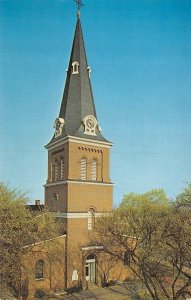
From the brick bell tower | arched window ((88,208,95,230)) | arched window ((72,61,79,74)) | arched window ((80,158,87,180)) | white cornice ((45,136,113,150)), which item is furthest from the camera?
arched window ((72,61,79,74))

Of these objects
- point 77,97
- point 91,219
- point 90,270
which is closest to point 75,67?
point 77,97

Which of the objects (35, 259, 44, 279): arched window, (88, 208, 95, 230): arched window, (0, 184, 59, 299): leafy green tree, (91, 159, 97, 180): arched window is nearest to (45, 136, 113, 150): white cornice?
(91, 159, 97, 180): arched window

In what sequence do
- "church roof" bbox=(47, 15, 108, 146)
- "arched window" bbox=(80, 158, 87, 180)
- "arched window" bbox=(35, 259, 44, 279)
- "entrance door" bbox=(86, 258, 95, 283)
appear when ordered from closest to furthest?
1. "arched window" bbox=(35, 259, 44, 279)
2. "entrance door" bbox=(86, 258, 95, 283)
3. "arched window" bbox=(80, 158, 87, 180)
4. "church roof" bbox=(47, 15, 108, 146)

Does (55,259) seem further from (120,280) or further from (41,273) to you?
(120,280)

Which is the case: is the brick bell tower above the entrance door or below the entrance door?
above

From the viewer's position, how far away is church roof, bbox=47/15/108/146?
26.7 metres

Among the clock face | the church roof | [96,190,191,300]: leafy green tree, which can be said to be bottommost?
[96,190,191,300]: leafy green tree

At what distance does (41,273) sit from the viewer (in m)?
23.2

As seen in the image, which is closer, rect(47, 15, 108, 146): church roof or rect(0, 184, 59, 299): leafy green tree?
rect(0, 184, 59, 299): leafy green tree

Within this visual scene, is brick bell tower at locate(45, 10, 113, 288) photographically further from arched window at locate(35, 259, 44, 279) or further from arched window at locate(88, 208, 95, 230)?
arched window at locate(35, 259, 44, 279)

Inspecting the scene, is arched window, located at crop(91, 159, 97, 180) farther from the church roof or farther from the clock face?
the clock face

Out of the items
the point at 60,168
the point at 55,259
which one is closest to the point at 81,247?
the point at 55,259

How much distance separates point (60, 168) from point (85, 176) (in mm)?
2453

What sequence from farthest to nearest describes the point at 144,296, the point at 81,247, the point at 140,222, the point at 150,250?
the point at 81,247, the point at 144,296, the point at 140,222, the point at 150,250
